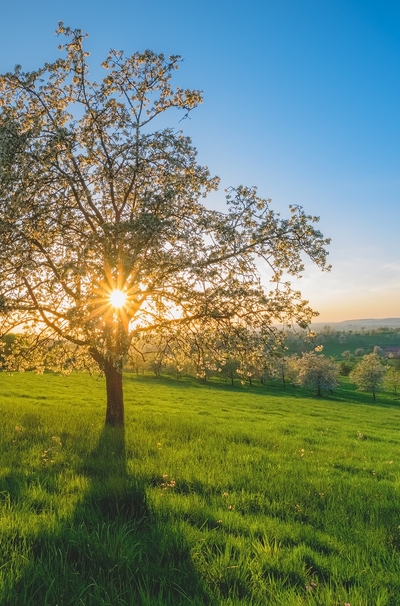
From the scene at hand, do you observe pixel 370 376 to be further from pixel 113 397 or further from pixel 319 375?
pixel 113 397

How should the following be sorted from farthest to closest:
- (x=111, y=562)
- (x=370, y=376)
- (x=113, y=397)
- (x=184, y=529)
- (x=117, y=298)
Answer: (x=370, y=376)
(x=113, y=397)
(x=117, y=298)
(x=184, y=529)
(x=111, y=562)

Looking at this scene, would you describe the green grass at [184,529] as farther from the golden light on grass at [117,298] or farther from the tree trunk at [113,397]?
the golden light on grass at [117,298]

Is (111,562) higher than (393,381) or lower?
higher

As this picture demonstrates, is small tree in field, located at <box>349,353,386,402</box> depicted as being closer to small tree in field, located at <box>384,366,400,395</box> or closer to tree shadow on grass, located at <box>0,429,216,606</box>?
small tree in field, located at <box>384,366,400,395</box>

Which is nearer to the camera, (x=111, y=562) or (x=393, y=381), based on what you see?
(x=111, y=562)

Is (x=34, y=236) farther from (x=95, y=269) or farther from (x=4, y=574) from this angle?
(x=4, y=574)

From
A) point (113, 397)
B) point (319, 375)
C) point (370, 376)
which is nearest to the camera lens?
point (113, 397)

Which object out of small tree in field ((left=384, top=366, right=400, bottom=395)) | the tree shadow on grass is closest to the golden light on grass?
the tree shadow on grass

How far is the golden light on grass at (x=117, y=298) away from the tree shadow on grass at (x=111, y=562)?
6.33 m

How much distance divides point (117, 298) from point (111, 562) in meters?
8.44

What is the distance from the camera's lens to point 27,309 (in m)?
13.0

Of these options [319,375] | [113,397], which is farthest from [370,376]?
[113,397]

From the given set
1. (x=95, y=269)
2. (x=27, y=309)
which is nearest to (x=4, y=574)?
(x=95, y=269)

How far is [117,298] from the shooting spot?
11758 millimetres
